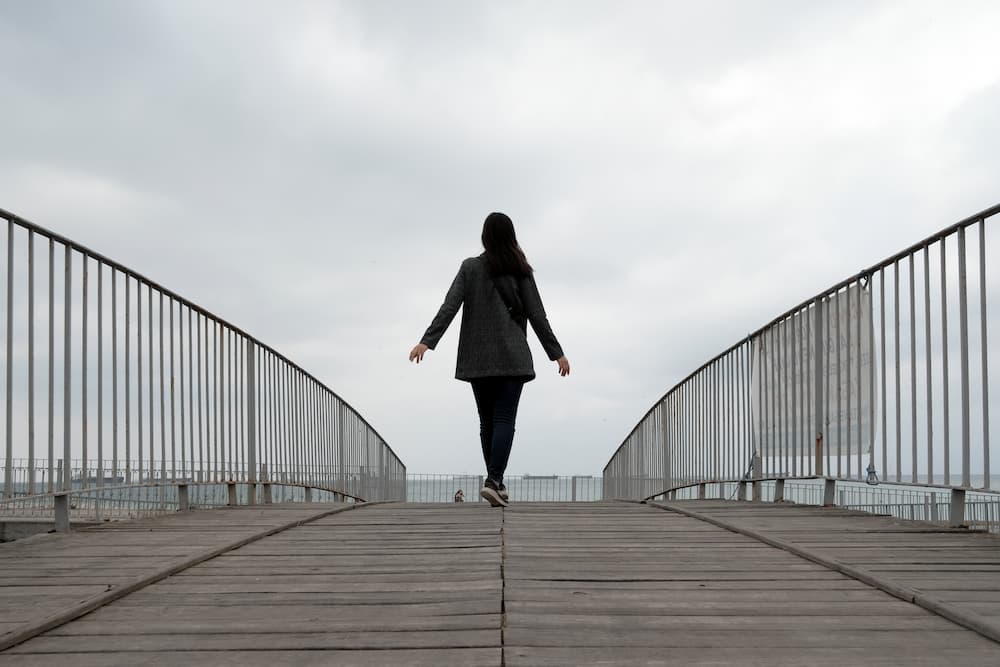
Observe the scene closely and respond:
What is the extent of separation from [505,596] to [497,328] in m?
3.60

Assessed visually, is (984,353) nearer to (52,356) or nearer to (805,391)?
(805,391)

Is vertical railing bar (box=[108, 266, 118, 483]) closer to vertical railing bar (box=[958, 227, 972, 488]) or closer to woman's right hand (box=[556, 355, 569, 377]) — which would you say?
woman's right hand (box=[556, 355, 569, 377])

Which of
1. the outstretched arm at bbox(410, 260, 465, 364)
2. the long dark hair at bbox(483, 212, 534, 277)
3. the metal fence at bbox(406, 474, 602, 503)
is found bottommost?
the metal fence at bbox(406, 474, 602, 503)

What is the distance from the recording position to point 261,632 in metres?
2.50

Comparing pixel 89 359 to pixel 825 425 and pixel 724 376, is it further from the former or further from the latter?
pixel 724 376

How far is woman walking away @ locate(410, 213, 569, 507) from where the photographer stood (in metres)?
6.36

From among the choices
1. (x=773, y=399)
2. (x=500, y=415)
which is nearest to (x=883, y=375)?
(x=773, y=399)

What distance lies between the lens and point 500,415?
640 cm

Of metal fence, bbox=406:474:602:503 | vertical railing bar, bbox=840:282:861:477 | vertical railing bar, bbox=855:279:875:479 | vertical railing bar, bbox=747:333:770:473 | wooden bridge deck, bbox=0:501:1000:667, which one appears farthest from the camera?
metal fence, bbox=406:474:602:503

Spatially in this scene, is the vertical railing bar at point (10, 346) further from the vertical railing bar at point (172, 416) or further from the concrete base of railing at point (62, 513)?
the vertical railing bar at point (172, 416)

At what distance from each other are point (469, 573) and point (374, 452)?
10.2 metres

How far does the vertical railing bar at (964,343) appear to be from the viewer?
4391 millimetres

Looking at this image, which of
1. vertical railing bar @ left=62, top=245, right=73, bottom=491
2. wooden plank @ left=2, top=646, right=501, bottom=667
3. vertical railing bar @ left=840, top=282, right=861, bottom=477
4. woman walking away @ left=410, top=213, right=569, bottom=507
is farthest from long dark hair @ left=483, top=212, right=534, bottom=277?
wooden plank @ left=2, top=646, right=501, bottom=667

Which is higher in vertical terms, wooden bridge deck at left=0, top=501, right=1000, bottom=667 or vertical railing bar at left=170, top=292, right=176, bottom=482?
vertical railing bar at left=170, top=292, right=176, bottom=482
